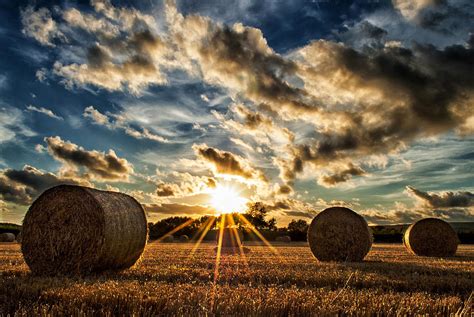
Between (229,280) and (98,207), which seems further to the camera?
(98,207)

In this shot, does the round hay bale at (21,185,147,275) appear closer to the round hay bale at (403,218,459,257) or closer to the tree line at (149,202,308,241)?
the round hay bale at (403,218,459,257)

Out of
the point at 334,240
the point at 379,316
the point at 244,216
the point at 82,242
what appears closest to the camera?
the point at 379,316

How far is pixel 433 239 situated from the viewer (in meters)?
22.3

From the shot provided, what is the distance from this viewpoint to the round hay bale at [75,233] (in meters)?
10.4

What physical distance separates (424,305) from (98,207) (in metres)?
7.59

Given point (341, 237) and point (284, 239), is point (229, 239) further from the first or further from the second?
point (284, 239)

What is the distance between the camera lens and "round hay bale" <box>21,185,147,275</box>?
1042 cm

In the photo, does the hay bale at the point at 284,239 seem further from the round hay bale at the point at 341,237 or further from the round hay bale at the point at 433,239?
the round hay bale at the point at 341,237

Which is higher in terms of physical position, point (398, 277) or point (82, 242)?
point (82, 242)

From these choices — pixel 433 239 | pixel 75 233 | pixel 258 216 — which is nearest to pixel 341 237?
pixel 433 239

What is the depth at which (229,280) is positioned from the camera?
874 cm

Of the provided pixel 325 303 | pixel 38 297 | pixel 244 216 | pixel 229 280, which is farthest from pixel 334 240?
pixel 244 216

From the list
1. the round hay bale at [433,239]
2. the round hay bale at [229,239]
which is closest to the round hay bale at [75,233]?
the round hay bale at [433,239]

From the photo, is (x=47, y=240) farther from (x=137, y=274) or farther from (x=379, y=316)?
(x=379, y=316)
